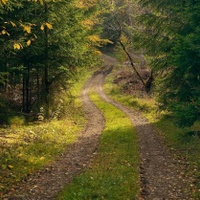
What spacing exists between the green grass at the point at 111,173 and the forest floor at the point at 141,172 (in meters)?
0.35

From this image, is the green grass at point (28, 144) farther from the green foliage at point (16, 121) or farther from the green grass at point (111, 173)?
the green grass at point (111, 173)

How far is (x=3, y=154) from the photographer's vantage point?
1223 cm

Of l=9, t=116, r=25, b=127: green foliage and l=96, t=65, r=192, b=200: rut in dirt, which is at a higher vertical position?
l=9, t=116, r=25, b=127: green foliage

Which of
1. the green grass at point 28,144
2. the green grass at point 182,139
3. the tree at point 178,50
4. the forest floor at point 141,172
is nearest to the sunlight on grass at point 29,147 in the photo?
the green grass at point 28,144

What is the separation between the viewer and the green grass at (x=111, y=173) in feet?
29.2

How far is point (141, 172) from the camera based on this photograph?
11.2 m

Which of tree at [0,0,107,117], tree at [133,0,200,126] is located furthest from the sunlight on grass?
tree at [133,0,200,126]

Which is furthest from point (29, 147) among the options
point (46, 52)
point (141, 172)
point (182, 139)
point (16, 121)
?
point (182, 139)

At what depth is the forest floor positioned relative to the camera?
363 inches

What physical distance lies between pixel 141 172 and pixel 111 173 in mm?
1281

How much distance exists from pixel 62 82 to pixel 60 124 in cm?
359

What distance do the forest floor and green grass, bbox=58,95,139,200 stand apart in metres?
0.35

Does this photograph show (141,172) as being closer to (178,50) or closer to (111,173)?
(111,173)

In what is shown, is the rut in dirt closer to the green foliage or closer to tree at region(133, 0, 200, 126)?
tree at region(133, 0, 200, 126)
